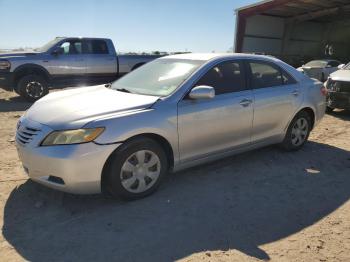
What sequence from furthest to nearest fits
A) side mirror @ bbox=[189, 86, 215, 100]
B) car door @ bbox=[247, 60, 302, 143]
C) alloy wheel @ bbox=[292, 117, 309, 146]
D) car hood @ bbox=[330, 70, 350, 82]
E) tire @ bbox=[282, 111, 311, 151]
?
car hood @ bbox=[330, 70, 350, 82], alloy wheel @ bbox=[292, 117, 309, 146], tire @ bbox=[282, 111, 311, 151], car door @ bbox=[247, 60, 302, 143], side mirror @ bbox=[189, 86, 215, 100]

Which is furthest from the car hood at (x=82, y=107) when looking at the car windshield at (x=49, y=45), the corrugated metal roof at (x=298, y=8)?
the corrugated metal roof at (x=298, y=8)

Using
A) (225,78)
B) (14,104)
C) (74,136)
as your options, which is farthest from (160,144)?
(14,104)

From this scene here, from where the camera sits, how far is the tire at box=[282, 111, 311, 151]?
6.06 m

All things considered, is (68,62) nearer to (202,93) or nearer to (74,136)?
(202,93)

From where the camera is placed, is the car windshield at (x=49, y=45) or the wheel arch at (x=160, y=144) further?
the car windshield at (x=49, y=45)

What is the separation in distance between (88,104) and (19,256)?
173 centimetres

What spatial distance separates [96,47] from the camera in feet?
41.5

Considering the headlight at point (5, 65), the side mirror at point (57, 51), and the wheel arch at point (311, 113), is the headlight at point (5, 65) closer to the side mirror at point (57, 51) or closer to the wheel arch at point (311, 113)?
the side mirror at point (57, 51)

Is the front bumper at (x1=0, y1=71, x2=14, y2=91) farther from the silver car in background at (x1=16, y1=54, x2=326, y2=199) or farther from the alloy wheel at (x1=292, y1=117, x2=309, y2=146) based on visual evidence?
the alloy wheel at (x1=292, y1=117, x2=309, y2=146)

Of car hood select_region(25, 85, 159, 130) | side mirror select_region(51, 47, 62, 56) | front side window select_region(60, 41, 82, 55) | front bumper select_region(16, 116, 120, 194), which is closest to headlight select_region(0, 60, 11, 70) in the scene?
side mirror select_region(51, 47, 62, 56)

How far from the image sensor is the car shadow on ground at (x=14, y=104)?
33.4 feet

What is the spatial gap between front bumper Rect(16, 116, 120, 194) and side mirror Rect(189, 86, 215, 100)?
1112 mm

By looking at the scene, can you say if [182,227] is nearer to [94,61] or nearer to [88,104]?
[88,104]

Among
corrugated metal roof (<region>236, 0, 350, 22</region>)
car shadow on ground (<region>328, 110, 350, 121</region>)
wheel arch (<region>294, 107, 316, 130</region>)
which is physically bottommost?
car shadow on ground (<region>328, 110, 350, 121</region>)
